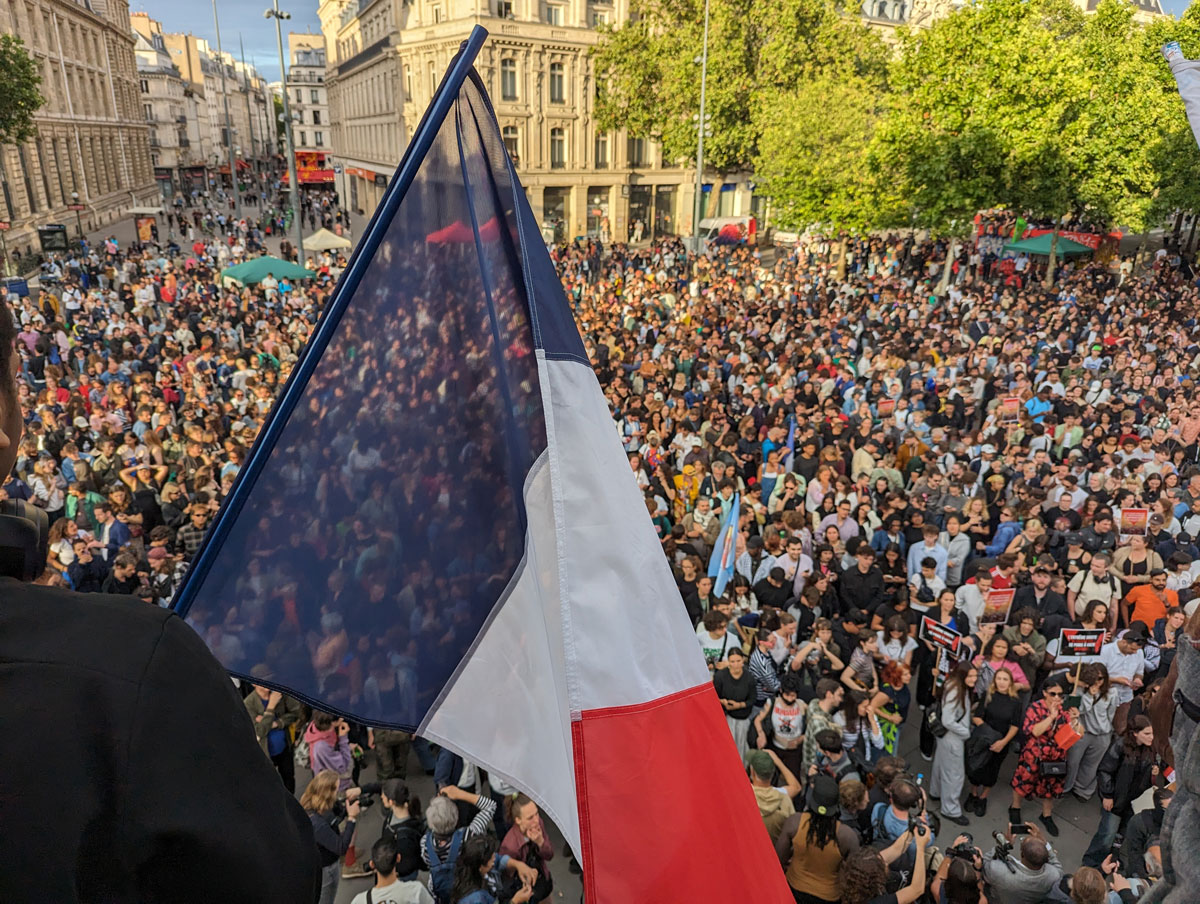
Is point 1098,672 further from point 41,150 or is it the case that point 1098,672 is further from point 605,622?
point 41,150

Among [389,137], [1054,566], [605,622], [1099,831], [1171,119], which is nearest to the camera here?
[605,622]

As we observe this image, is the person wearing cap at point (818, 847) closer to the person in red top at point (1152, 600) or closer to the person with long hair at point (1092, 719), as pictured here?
the person with long hair at point (1092, 719)

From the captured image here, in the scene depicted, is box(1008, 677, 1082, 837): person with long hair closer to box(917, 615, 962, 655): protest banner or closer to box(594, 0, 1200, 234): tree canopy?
box(917, 615, 962, 655): protest banner

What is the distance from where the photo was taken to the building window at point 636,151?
4491 cm

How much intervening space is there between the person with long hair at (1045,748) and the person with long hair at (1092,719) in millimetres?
110

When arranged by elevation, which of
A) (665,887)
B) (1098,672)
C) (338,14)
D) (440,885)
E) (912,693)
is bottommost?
(912,693)

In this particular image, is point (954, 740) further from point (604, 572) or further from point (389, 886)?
point (604, 572)

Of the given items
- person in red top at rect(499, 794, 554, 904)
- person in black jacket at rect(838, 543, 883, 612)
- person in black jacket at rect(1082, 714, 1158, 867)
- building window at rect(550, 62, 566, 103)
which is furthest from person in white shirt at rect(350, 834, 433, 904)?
building window at rect(550, 62, 566, 103)

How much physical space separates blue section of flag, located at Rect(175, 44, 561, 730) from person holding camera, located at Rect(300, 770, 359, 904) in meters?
1.76

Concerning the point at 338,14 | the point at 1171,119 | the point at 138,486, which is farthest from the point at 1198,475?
the point at 338,14

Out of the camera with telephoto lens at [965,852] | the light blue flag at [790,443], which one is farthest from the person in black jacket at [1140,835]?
the light blue flag at [790,443]

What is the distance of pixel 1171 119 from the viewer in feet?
88.1

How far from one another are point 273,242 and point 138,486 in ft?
120

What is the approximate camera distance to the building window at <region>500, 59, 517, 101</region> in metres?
39.9
